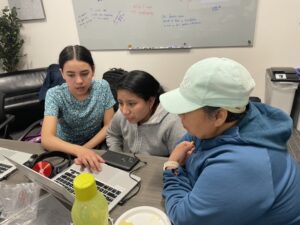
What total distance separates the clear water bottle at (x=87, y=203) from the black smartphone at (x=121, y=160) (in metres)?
0.43

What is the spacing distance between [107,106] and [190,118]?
3.40 feet

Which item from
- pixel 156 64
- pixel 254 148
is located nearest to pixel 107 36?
pixel 156 64

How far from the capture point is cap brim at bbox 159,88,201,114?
797 millimetres

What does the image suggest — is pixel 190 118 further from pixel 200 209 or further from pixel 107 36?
pixel 107 36

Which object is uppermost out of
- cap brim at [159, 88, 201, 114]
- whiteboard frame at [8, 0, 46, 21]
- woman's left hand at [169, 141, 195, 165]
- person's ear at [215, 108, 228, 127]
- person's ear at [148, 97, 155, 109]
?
whiteboard frame at [8, 0, 46, 21]

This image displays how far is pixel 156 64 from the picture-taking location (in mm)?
3020

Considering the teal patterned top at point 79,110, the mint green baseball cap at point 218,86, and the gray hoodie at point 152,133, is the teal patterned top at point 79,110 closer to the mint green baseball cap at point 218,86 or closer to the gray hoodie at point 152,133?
the gray hoodie at point 152,133

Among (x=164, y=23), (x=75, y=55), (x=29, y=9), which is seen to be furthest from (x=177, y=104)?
(x=29, y=9)

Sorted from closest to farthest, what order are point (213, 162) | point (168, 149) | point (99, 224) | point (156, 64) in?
point (99, 224) → point (213, 162) → point (168, 149) → point (156, 64)

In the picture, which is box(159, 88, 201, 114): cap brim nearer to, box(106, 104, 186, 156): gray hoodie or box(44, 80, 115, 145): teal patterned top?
box(106, 104, 186, 156): gray hoodie

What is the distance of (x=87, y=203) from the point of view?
61 cm

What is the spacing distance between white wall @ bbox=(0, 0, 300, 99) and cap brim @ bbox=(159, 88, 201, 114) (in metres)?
2.06

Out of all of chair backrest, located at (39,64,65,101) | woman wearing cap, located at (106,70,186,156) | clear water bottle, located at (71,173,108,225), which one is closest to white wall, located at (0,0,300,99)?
chair backrest, located at (39,64,65,101)

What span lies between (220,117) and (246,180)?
7.6 inches
